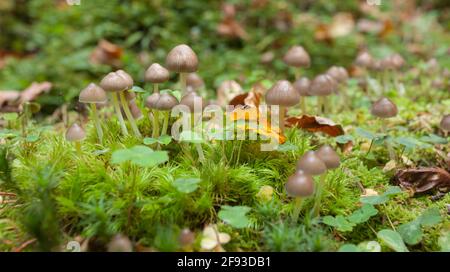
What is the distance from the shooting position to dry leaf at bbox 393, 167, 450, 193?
2.85 metres

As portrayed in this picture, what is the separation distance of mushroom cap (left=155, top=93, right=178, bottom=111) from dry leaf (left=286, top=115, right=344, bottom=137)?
3.37 ft

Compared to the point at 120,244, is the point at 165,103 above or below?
above

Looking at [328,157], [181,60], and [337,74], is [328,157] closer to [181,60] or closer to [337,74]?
[181,60]

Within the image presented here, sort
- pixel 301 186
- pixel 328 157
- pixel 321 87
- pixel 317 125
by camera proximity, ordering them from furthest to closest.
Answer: pixel 321 87 → pixel 317 125 → pixel 328 157 → pixel 301 186

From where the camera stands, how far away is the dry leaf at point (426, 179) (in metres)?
2.85

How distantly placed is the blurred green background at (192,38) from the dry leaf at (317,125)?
196 cm

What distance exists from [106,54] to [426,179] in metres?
4.13

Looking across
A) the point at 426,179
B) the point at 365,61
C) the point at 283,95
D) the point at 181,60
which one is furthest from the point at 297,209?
the point at 365,61

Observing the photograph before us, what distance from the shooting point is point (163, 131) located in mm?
2838

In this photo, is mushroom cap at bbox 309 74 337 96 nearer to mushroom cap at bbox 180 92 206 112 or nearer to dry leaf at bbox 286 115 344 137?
dry leaf at bbox 286 115 344 137

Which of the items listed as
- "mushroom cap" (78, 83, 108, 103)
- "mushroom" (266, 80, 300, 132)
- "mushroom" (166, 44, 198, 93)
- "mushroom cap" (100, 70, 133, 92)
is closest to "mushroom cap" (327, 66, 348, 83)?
"mushroom" (266, 80, 300, 132)

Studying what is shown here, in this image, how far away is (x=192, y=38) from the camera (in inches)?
237

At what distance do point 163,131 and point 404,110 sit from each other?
2402mm

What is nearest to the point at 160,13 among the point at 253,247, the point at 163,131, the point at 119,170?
the point at 163,131
